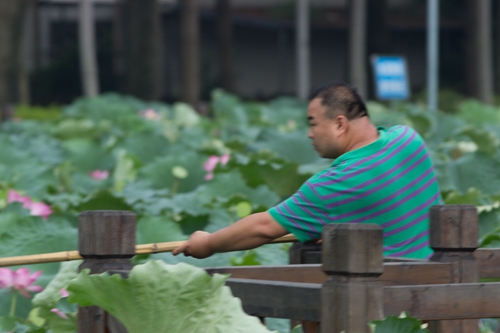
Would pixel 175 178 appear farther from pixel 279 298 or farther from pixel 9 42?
pixel 9 42

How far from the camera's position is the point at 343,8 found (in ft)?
124

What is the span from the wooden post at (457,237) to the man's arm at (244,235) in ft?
1.24

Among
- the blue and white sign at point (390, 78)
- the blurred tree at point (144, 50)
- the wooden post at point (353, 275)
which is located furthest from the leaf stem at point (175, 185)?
the blurred tree at point (144, 50)

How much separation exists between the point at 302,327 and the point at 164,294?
354 millimetres

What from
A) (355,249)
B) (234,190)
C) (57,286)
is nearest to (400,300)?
(355,249)

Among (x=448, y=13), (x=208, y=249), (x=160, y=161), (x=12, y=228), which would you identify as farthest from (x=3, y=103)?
(x=448, y=13)

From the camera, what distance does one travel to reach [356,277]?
1.95 metres

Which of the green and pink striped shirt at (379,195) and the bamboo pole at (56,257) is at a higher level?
the green and pink striped shirt at (379,195)

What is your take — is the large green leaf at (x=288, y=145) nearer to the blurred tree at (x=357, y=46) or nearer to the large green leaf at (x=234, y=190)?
the large green leaf at (x=234, y=190)

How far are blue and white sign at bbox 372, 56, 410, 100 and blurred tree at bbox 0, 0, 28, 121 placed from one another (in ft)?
14.7

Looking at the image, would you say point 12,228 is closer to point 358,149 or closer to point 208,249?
point 208,249

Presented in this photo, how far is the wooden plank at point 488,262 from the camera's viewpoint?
266 cm

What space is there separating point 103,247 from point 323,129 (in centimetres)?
73

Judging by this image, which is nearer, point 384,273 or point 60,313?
point 384,273
